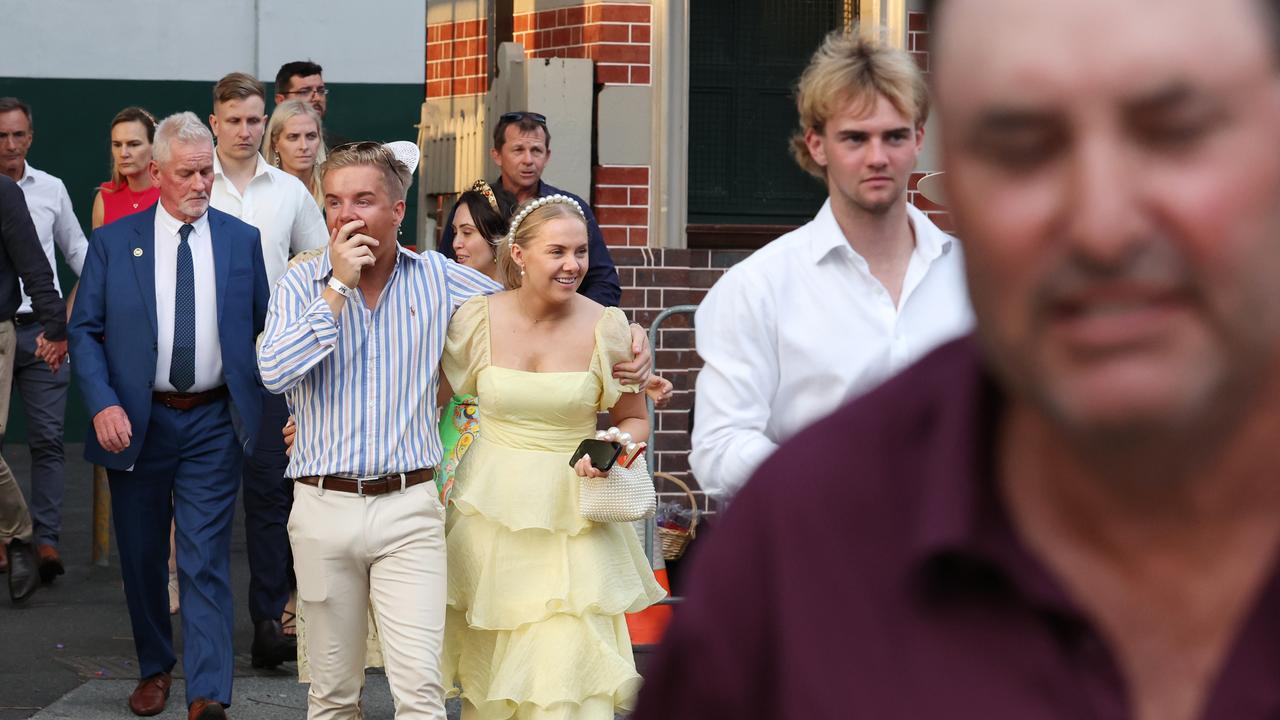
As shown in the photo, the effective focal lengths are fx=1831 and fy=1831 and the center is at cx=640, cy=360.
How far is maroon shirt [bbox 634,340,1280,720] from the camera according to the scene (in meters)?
1.09

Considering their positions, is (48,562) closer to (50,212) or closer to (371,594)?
(50,212)

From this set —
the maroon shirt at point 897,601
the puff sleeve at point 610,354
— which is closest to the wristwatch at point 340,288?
the puff sleeve at point 610,354

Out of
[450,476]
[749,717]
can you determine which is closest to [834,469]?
[749,717]

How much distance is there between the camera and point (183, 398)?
23.0 feet

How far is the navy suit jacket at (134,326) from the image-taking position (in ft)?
22.7

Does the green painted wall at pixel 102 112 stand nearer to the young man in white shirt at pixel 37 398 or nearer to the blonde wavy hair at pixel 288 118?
the young man in white shirt at pixel 37 398

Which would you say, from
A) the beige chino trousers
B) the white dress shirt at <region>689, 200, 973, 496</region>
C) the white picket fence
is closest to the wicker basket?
the beige chino trousers

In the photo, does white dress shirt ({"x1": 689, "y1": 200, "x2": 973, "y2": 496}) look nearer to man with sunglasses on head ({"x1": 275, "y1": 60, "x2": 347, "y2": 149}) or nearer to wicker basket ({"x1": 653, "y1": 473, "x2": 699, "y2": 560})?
wicker basket ({"x1": 653, "y1": 473, "x2": 699, "y2": 560})

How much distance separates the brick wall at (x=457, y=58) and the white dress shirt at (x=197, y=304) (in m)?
5.24

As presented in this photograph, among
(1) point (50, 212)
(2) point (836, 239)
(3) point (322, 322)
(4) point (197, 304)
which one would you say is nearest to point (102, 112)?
(1) point (50, 212)

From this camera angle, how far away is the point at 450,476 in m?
6.90

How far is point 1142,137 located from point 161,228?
6.42 meters

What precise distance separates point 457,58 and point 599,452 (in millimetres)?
7499

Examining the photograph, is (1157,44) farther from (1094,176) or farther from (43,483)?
(43,483)
